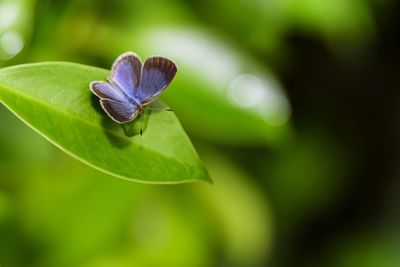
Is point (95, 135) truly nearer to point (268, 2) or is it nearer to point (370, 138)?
point (268, 2)

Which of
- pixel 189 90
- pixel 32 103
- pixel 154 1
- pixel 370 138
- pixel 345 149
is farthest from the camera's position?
pixel 370 138

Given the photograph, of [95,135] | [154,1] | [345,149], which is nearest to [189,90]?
[154,1]

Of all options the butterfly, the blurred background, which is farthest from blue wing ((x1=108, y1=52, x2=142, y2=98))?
the blurred background

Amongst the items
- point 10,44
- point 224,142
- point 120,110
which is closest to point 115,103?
point 120,110

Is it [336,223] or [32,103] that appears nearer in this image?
[32,103]

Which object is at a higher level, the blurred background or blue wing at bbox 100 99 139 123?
blue wing at bbox 100 99 139 123

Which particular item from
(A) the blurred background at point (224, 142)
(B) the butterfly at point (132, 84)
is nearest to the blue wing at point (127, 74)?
(B) the butterfly at point (132, 84)

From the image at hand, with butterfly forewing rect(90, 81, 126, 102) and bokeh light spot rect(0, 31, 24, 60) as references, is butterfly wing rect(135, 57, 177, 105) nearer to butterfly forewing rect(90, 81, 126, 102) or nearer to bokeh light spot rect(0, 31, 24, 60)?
butterfly forewing rect(90, 81, 126, 102)
